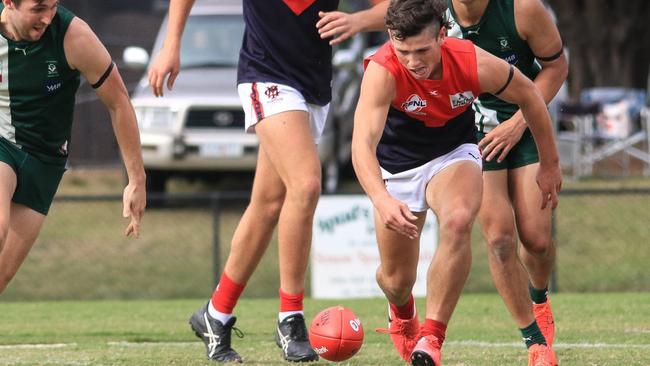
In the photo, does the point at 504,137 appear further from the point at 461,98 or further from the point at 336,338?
the point at 336,338

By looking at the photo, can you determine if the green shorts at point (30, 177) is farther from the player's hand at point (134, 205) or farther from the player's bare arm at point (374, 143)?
the player's bare arm at point (374, 143)

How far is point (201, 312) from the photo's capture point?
6578mm

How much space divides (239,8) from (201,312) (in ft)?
33.2

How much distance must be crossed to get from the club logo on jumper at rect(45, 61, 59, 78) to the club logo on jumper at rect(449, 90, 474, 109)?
1.75 meters

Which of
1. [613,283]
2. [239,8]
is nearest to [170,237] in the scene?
[239,8]

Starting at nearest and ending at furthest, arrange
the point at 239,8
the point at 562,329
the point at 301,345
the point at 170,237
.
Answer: the point at 301,345
the point at 562,329
the point at 170,237
the point at 239,8

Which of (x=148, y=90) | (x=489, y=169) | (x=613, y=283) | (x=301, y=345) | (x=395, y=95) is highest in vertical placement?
(x=395, y=95)

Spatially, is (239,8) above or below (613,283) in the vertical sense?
above

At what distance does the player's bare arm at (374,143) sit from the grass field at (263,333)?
1324 millimetres

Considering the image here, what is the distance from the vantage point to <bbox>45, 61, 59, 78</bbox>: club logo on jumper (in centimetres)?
585

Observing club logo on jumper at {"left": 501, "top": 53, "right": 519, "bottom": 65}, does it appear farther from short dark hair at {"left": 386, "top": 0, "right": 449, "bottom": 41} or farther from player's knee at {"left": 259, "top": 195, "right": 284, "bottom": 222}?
player's knee at {"left": 259, "top": 195, "right": 284, "bottom": 222}

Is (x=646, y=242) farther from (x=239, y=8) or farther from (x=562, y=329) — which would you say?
(x=562, y=329)

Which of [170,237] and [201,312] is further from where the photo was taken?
[170,237]

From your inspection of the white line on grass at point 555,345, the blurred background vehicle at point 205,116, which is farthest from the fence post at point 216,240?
the white line on grass at point 555,345
